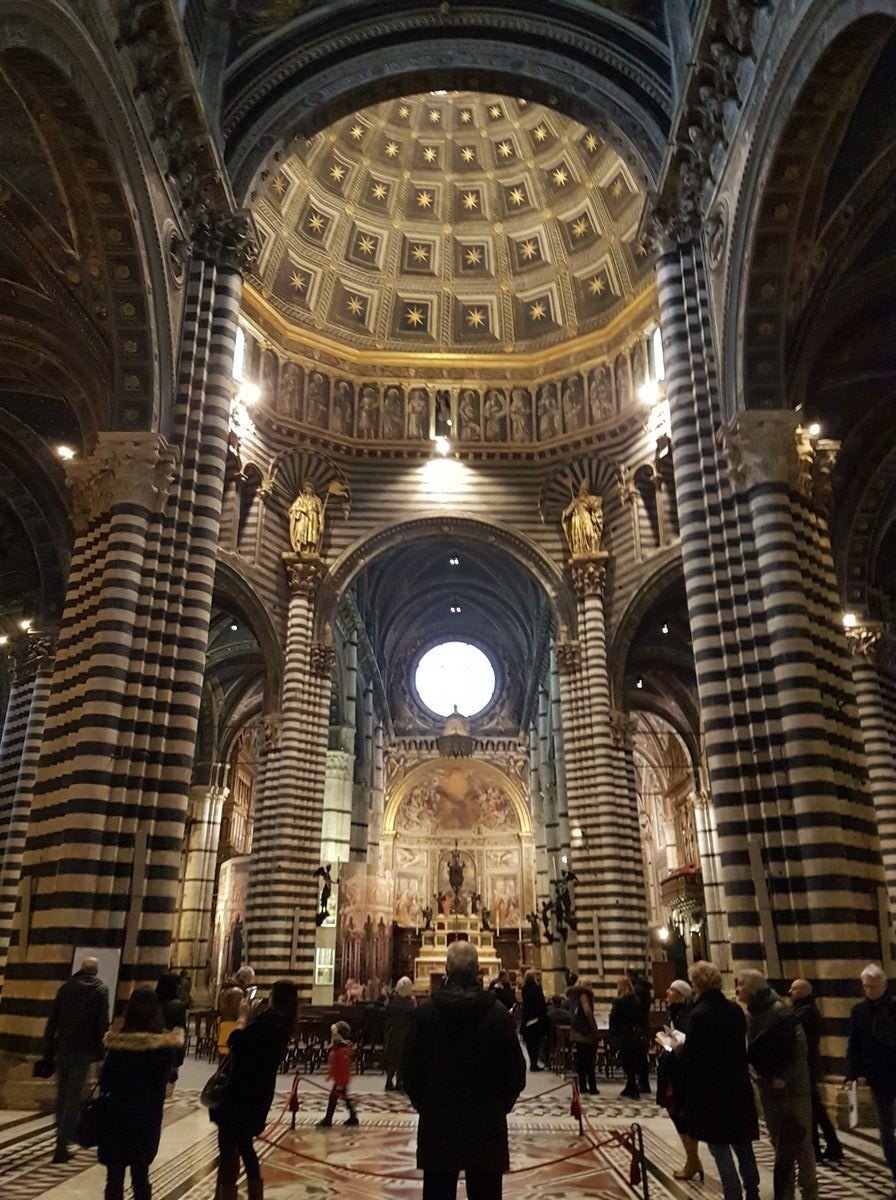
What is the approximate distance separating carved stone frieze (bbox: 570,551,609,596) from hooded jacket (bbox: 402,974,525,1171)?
22151mm

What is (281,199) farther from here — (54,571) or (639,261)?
(54,571)

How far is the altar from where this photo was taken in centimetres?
3247

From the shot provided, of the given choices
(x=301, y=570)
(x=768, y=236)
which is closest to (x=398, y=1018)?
(x=768, y=236)

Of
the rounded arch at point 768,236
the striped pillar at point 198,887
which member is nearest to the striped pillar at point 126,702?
the rounded arch at point 768,236

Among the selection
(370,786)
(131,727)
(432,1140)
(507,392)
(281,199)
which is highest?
(281,199)

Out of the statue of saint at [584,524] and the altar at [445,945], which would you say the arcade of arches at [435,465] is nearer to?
the statue of saint at [584,524]

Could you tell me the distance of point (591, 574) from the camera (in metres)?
26.0

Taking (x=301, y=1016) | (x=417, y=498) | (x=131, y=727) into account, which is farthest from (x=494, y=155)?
(x=301, y=1016)

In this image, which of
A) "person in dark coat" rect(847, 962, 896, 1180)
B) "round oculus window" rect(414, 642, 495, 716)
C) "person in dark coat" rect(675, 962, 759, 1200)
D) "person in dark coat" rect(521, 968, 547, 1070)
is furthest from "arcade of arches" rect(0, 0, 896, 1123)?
"person in dark coat" rect(675, 962, 759, 1200)

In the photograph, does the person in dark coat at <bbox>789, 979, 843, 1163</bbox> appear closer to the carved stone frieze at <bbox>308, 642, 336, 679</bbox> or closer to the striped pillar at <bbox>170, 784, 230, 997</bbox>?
the carved stone frieze at <bbox>308, 642, 336, 679</bbox>

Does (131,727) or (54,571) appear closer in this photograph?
(131,727)

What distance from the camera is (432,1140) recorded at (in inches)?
157

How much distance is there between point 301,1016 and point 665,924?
2826cm

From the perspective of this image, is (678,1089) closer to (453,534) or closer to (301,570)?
(301,570)
